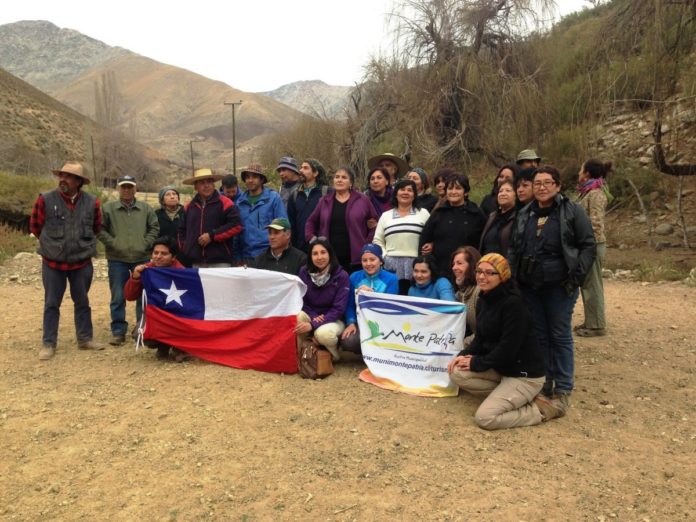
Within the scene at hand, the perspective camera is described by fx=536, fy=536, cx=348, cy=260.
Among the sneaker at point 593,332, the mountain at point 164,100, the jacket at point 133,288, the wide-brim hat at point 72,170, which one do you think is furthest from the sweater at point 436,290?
the mountain at point 164,100

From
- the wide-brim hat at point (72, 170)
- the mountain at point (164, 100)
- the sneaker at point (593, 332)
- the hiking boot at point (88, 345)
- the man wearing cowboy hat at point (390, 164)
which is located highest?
the mountain at point (164, 100)

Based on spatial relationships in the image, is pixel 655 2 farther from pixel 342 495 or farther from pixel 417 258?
pixel 342 495

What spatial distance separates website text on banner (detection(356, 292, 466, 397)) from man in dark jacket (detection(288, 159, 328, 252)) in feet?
5.25

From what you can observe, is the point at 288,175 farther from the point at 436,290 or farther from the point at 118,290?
the point at 436,290

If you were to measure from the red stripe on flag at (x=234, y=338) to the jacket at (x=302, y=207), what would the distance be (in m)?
1.32

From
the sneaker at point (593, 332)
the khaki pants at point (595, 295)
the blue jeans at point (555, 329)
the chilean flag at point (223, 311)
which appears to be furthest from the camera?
the sneaker at point (593, 332)

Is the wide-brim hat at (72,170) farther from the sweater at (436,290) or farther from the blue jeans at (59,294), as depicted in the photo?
the sweater at (436,290)

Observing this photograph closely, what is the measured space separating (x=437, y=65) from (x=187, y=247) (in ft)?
35.7

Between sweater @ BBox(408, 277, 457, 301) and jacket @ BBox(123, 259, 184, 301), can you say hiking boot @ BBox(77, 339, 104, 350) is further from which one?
sweater @ BBox(408, 277, 457, 301)

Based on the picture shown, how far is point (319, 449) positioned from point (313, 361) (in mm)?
1452

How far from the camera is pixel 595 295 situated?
21.3 ft

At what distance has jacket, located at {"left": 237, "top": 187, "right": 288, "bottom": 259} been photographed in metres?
6.16

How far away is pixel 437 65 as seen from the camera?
48.1 ft

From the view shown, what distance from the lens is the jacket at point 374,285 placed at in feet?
17.3
